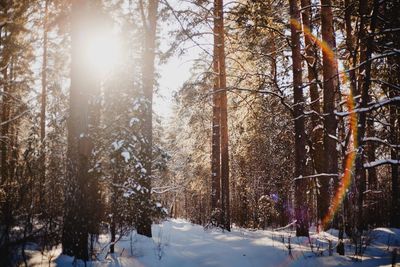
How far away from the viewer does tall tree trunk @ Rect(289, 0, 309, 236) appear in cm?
913

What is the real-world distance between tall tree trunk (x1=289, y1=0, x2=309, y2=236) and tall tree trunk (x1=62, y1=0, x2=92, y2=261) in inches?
215

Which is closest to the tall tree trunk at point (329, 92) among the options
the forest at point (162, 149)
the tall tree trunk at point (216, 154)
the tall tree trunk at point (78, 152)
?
the forest at point (162, 149)

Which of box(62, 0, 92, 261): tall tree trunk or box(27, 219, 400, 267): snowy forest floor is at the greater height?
box(62, 0, 92, 261): tall tree trunk

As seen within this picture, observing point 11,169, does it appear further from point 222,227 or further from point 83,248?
point 222,227

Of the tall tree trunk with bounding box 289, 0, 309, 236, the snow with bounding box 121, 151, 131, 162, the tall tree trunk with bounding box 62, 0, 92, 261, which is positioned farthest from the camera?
the tall tree trunk with bounding box 289, 0, 309, 236

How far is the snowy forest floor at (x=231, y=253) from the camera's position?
246 inches

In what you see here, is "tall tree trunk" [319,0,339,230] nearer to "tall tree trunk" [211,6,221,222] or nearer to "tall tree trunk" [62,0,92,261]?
"tall tree trunk" [211,6,221,222]

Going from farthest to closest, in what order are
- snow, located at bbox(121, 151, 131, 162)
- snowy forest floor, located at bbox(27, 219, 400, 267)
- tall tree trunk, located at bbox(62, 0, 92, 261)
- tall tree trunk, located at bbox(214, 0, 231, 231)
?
tall tree trunk, located at bbox(214, 0, 231, 231), snow, located at bbox(121, 151, 131, 162), snowy forest floor, located at bbox(27, 219, 400, 267), tall tree trunk, located at bbox(62, 0, 92, 261)

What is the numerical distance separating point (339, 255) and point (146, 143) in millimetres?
5523

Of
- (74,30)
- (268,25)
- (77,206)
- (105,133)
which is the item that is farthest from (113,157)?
(268,25)

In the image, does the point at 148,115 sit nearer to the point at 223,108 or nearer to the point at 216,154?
the point at 223,108

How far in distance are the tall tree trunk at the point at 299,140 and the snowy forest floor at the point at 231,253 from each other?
0.58 meters

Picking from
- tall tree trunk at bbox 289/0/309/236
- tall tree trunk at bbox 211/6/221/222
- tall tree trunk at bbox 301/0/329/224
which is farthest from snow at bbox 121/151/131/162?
tall tree trunk at bbox 301/0/329/224

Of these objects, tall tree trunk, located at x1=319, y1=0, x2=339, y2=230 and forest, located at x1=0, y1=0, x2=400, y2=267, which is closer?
forest, located at x1=0, y1=0, x2=400, y2=267
